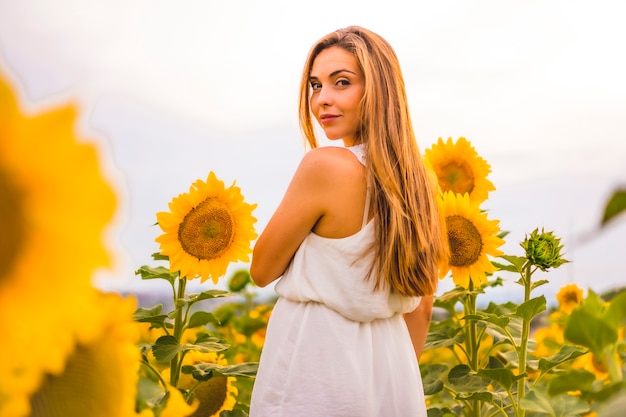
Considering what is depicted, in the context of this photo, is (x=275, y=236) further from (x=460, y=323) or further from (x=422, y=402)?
(x=460, y=323)

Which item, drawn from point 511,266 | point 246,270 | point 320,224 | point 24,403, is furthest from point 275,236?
point 24,403

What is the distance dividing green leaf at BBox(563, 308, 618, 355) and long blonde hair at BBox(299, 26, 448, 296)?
1.22m

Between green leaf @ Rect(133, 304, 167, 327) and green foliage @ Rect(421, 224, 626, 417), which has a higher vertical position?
green leaf @ Rect(133, 304, 167, 327)

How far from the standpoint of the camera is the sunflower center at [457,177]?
2469mm

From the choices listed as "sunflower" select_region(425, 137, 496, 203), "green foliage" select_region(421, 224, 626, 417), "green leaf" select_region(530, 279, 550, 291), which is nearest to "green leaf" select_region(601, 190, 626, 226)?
"green foliage" select_region(421, 224, 626, 417)

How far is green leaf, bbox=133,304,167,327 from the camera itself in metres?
1.93

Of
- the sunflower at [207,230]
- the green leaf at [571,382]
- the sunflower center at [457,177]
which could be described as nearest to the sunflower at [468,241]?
the sunflower center at [457,177]

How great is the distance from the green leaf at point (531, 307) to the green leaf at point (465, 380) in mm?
255

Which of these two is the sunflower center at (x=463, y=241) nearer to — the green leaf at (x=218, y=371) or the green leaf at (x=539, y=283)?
the green leaf at (x=539, y=283)

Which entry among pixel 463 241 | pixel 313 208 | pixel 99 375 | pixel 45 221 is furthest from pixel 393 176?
pixel 45 221

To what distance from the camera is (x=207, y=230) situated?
209cm

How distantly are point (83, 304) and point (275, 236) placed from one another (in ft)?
5.09

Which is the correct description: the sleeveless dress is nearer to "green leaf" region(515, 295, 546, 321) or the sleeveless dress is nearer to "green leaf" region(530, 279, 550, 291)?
"green leaf" region(515, 295, 546, 321)

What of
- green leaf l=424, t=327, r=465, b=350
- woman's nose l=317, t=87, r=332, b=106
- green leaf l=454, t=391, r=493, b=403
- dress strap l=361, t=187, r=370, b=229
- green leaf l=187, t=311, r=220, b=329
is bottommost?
green leaf l=454, t=391, r=493, b=403
